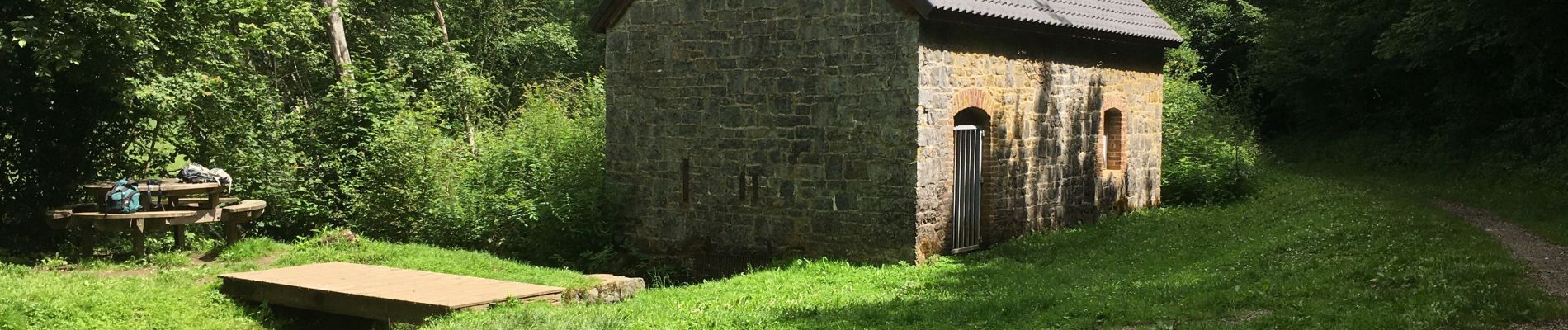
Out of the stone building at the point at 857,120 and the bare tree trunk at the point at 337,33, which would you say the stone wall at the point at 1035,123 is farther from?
the bare tree trunk at the point at 337,33

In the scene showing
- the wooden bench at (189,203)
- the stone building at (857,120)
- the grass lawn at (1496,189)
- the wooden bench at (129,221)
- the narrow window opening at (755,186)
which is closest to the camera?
the wooden bench at (129,221)

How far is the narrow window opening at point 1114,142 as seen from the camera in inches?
645

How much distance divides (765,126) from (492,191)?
4.21 m

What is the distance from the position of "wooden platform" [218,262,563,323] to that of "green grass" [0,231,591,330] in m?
0.23

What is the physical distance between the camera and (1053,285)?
36.2ft

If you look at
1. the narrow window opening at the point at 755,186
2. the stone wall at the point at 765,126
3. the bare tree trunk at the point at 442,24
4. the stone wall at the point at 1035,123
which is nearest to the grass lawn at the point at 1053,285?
the stone wall at the point at 1035,123

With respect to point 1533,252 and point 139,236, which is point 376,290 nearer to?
point 139,236

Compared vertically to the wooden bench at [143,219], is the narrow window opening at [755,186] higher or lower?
higher

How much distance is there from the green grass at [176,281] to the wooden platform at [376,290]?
0.23 metres

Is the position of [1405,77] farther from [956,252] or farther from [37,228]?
[37,228]

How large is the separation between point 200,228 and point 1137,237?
10.7m

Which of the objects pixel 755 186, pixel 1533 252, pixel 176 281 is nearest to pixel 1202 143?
pixel 1533 252

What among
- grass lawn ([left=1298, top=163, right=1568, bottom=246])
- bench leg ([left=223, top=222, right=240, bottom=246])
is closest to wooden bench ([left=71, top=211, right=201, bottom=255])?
bench leg ([left=223, top=222, right=240, bottom=246])

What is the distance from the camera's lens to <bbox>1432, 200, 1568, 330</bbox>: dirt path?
8.93 meters
